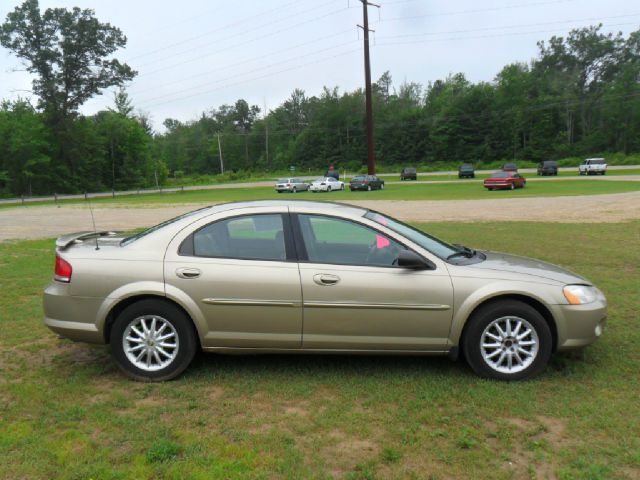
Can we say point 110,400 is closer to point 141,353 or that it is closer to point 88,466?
point 141,353

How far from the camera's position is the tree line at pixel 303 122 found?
6319cm

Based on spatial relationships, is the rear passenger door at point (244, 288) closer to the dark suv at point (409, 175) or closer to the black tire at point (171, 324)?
the black tire at point (171, 324)

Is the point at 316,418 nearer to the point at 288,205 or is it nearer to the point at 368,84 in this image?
the point at 288,205

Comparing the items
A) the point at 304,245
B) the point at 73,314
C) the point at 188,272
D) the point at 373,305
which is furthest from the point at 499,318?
the point at 73,314

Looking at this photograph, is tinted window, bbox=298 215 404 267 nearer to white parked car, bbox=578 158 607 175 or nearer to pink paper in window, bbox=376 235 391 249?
pink paper in window, bbox=376 235 391 249

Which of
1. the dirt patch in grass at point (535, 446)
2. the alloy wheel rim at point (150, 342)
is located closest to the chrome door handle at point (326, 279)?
the alloy wheel rim at point (150, 342)

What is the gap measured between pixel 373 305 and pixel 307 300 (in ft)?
1.74

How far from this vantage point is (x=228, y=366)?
15.6ft

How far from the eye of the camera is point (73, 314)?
4.44m

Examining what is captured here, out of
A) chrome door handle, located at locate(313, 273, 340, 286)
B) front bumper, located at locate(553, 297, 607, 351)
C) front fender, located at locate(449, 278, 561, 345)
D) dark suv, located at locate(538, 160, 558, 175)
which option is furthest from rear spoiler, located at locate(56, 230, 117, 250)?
dark suv, located at locate(538, 160, 558, 175)

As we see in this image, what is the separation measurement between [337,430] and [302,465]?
482 millimetres

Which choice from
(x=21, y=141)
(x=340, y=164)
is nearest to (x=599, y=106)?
(x=340, y=164)

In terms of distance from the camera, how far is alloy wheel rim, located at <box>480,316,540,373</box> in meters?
4.30

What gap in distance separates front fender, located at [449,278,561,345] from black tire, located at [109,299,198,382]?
2.15m
